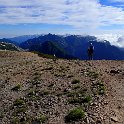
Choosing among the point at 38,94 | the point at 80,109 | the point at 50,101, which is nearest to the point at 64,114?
the point at 80,109

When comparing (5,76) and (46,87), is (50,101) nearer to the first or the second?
(46,87)

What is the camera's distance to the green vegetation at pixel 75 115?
22.4 meters

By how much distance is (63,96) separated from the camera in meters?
27.3

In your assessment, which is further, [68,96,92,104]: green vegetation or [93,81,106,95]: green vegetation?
[93,81,106,95]: green vegetation

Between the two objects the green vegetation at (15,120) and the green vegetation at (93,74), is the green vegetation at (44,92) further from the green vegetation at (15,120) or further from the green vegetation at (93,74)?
the green vegetation at (93,74)

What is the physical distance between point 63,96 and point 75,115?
16.0ft

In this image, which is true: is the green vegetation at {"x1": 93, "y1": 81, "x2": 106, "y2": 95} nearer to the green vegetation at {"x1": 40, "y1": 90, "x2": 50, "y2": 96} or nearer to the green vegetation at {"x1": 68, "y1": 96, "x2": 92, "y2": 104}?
the green vegetation at {"x1": 68, "y1": 96, "x2": 92, "y2": 104}

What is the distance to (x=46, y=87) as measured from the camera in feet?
101

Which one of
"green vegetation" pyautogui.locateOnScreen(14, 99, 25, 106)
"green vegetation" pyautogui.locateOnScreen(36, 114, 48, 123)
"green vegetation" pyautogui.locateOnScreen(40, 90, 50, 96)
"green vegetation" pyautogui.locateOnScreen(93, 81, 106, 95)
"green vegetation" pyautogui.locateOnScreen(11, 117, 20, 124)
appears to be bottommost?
"green vegetation" pyautogui.locateOnScreen(11, 117, 20, 124)

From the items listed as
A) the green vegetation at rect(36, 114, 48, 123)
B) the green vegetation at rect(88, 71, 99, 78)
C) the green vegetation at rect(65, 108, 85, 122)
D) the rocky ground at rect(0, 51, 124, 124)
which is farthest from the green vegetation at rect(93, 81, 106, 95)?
the green vegetation at rect(36, 114, 48, 123)

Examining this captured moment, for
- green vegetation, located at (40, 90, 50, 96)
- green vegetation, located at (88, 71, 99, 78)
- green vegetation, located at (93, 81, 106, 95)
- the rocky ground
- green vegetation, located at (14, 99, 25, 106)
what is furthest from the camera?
green vegetation, located at (88, 71, 99, 78)

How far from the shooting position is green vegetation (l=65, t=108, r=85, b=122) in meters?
22.4

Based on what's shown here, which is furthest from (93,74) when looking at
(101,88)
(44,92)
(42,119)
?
(42,119)

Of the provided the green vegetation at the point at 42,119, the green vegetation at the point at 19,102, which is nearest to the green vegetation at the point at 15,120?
the green vegetation at the point at 42,119
